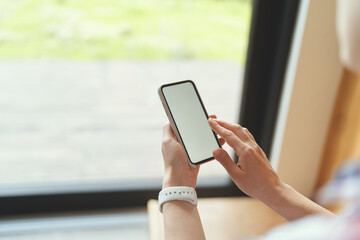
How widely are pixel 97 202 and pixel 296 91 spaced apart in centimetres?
78

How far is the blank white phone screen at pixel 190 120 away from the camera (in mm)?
709

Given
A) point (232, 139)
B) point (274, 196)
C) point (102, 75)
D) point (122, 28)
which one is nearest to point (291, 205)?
point (274, 196)

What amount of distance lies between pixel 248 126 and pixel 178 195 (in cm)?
77

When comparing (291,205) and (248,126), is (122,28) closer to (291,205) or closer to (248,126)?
(248,126)

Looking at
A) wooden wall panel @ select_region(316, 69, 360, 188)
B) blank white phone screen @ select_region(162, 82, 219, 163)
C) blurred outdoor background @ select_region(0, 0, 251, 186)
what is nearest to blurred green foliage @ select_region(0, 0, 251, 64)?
blurred outdoor background @ select_region(0, 0, 251, 186)

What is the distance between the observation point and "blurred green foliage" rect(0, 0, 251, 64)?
1.15 meters

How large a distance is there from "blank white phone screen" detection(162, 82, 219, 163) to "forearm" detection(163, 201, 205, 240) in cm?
14

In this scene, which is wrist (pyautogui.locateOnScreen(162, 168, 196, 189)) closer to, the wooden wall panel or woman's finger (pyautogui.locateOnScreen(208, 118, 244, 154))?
woman's finger (pyautogui.locateOnScreen(208, 118, 244, 154))

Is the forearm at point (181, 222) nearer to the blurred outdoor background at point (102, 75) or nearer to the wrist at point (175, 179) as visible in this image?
the wrist at point (175, 179)

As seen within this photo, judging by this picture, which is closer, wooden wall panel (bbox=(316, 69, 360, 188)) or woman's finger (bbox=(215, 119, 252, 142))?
woman's finger (bbox=(215, 119, 252, 142))

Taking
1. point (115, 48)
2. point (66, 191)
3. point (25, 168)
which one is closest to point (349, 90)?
point (115, 48)

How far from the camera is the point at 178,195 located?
580 mm

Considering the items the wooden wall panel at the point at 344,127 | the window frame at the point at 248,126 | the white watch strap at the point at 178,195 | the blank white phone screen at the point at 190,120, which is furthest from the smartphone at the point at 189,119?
the wooden wall panel at the point at 344,127

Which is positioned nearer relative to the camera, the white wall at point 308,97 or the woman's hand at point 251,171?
the woman's hand at point 251,171
